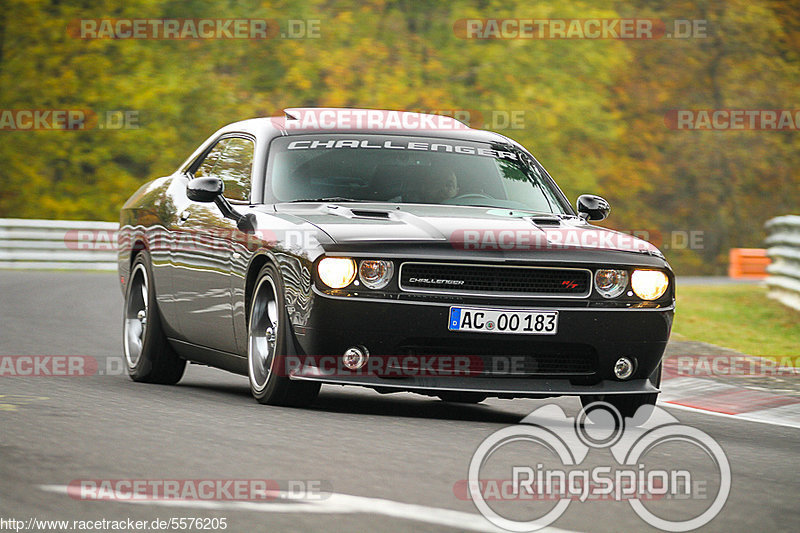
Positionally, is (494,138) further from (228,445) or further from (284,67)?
(284,67)

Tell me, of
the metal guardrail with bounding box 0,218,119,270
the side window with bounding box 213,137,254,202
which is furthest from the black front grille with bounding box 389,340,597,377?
the metal guardrail with bounding box 0,218,119,270

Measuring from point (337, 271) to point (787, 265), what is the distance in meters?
14.3

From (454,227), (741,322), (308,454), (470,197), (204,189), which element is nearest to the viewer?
(308,454)

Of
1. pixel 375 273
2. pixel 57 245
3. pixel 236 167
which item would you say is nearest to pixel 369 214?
pixel 375 273

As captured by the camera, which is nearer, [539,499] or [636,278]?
[539,499]

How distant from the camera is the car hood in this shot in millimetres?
7883

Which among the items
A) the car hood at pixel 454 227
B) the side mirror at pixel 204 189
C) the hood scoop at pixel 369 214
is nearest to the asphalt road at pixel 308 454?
the car hood at pixel 454 227

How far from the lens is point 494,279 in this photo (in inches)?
310

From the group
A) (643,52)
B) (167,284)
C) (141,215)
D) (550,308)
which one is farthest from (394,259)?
(643,52)

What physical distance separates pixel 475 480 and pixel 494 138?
4.48m

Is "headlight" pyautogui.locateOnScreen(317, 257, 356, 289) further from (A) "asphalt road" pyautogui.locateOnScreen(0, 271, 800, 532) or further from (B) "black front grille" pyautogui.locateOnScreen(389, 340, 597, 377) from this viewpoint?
(A) "asphalt road" pyautogui.locateOnScreen(0, 271, 800, 532)

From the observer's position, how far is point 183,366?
33.1ft

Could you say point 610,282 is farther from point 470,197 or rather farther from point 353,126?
point 353,126

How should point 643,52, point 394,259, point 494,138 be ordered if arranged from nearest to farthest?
point 394,259
point 494,138
point 643,52
